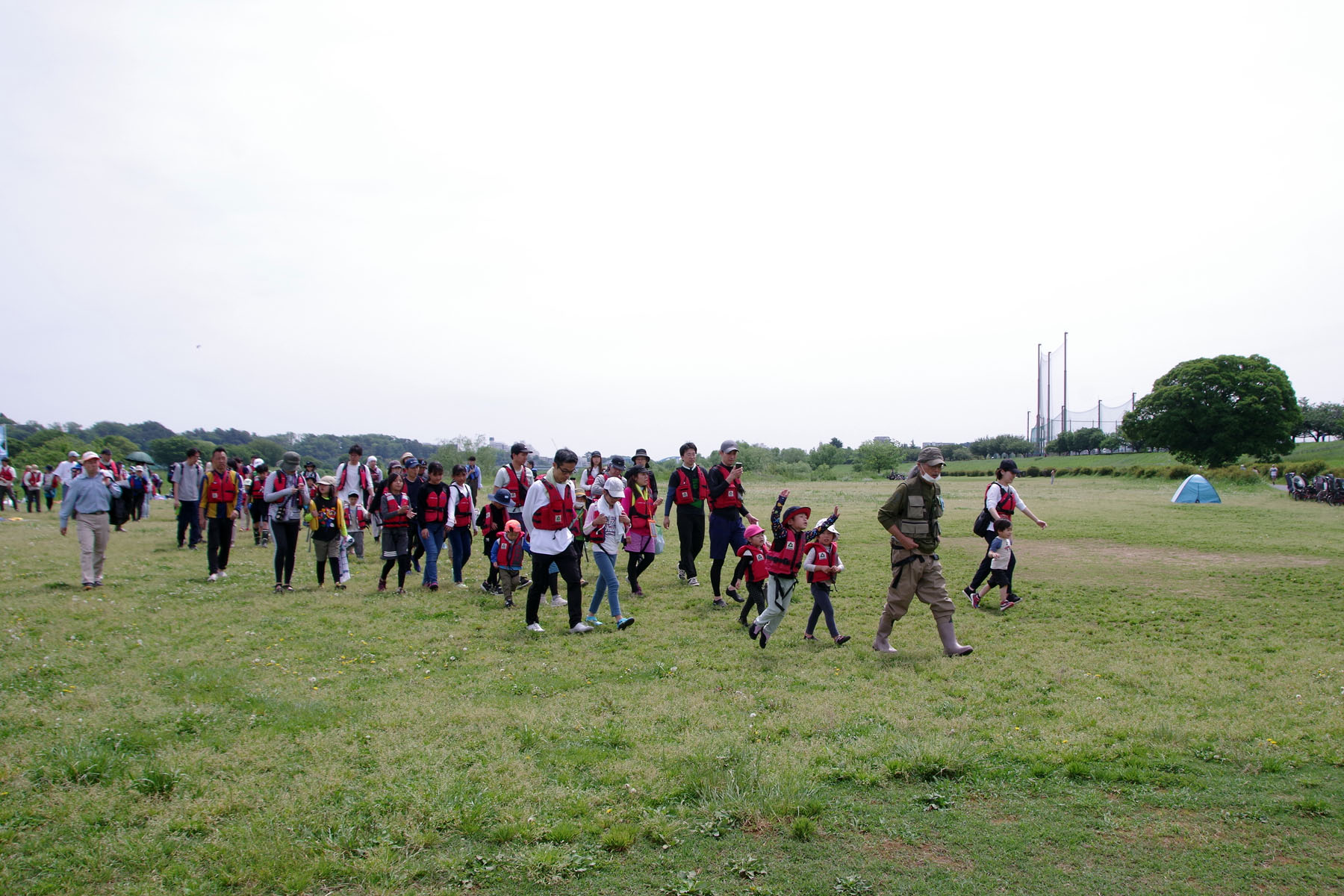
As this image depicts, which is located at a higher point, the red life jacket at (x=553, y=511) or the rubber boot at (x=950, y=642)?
the red life jacket at (x=553, y=511)

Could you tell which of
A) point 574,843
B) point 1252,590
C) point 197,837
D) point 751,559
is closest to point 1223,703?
point 751,559

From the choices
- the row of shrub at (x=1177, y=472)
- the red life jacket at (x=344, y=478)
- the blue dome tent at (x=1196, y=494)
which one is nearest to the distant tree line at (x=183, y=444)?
the red life jacket at (x=344, y=478)

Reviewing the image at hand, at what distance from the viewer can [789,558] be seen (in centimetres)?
785

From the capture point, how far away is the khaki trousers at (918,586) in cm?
754

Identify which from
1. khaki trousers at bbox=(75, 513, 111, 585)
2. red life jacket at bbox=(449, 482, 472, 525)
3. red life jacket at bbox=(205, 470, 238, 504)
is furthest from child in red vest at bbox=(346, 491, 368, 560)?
khaki trousers at bbox=(75, 513, 111, 585)

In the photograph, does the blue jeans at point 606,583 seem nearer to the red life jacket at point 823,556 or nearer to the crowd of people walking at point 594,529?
the crowd of people walking at point 594,529

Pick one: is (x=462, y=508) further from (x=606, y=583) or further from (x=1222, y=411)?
(x=1222, y=411)

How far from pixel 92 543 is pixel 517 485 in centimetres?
677

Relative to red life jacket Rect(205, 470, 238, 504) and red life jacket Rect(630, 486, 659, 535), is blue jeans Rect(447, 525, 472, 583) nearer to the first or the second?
red life jacket Rect(630, 486, 659, 535)

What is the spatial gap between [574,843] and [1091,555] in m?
15.0

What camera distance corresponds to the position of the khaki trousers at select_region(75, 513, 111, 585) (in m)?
10.8

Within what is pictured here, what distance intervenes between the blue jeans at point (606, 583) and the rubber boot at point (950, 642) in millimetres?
3858

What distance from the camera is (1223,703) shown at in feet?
19.8

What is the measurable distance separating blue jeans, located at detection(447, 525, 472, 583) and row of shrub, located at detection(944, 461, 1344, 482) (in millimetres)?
45786
